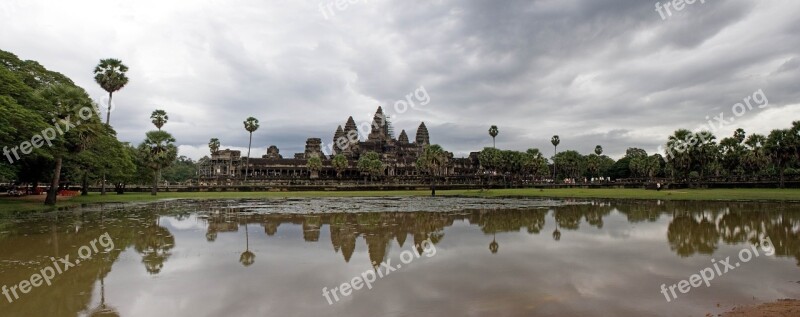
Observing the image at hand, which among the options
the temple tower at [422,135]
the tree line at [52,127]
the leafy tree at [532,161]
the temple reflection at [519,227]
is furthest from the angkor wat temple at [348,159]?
the temple reflection at [519,227]

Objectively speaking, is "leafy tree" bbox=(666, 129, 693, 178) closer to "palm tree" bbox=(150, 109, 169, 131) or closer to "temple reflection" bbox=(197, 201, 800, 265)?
"temple reflection" bbox=(197, 201, 800, 265)

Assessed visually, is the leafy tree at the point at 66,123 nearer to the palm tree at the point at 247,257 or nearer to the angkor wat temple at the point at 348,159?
the palm tree at the point at 247,257

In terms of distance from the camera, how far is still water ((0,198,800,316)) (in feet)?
24.2

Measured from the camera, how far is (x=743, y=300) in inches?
300

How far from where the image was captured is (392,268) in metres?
10.3

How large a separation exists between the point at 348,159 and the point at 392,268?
99475 mm

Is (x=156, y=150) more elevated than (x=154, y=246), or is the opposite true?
(x=156, y=150)

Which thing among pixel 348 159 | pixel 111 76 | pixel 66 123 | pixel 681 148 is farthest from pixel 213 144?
pixel 681 148

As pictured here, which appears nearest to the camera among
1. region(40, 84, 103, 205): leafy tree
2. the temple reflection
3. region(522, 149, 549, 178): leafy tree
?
the temple reflection

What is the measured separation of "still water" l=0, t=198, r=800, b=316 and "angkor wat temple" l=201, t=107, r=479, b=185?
69.2m

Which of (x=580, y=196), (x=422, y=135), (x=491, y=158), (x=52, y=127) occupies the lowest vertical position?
(x=580, y=196)

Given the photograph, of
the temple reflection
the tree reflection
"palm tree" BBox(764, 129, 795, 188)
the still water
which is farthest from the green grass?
the still water

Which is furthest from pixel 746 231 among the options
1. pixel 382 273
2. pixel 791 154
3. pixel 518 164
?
pixel 518 164

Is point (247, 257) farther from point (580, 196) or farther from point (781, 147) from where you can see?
point (781, 147)
